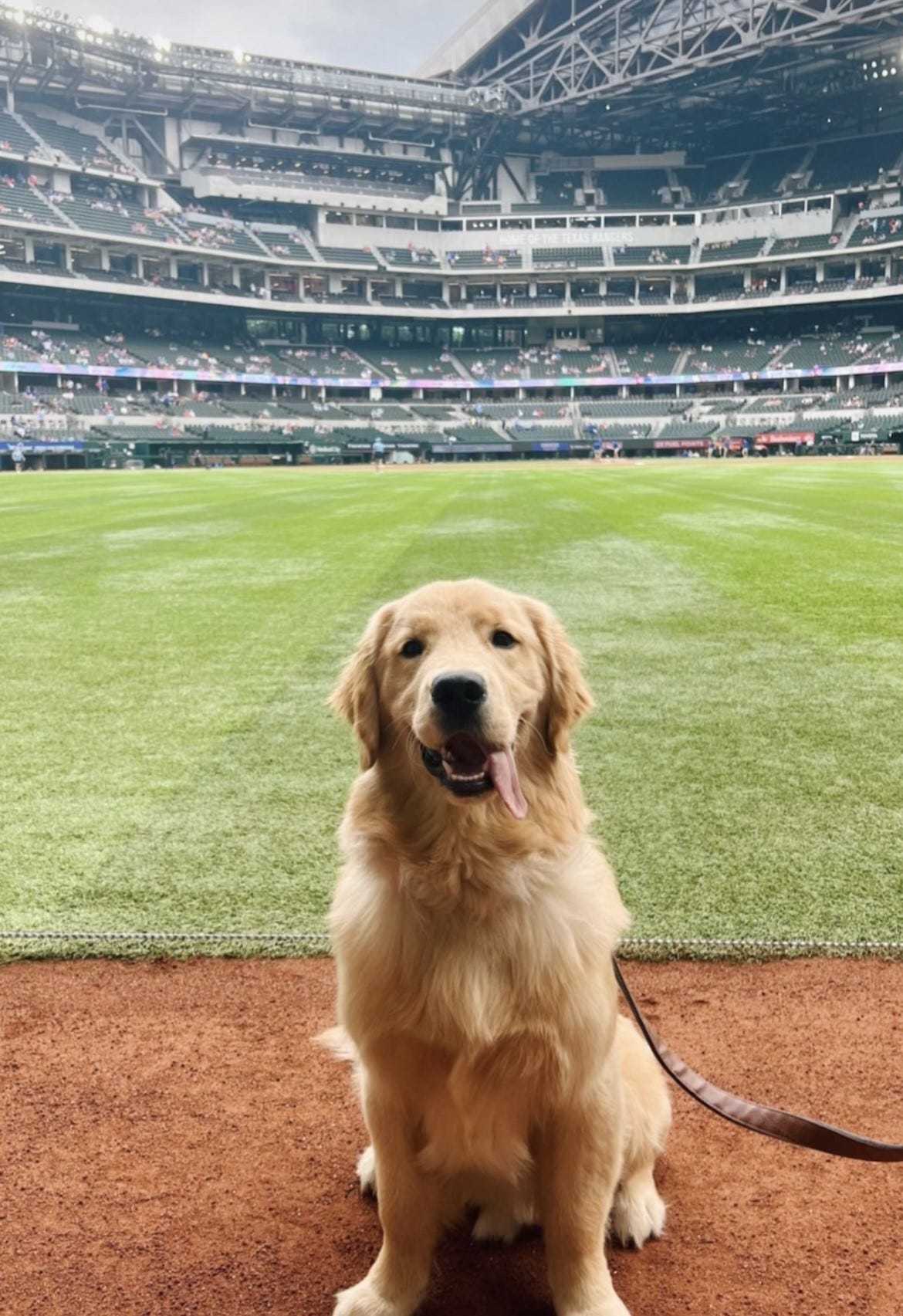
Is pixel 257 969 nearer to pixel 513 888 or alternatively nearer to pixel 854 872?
pixel 513 888

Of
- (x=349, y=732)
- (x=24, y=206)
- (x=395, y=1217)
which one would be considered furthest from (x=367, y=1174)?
(x=24, y=206)

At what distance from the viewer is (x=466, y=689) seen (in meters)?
2.53

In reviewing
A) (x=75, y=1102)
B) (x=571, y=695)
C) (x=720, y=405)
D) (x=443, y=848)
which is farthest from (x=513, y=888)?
(x=720, y=405)

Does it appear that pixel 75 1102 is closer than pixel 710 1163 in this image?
No

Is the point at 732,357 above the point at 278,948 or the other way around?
above

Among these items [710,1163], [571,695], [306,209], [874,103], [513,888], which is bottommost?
[710,1163]

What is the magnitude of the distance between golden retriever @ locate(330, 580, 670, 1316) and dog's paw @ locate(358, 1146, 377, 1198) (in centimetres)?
28

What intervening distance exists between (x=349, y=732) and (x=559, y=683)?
4695 millimetres

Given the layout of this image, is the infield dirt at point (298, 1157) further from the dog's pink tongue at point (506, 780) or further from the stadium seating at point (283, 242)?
the stadium seating at point (283, 242)

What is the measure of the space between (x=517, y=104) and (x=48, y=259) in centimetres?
4336

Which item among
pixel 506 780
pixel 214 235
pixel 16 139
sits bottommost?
pixel 506 780

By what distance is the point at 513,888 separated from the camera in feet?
8.39

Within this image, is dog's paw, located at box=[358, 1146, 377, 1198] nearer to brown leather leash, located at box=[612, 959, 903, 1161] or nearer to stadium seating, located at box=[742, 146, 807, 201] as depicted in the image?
brown leather leash, located at box=[612, 959, 903, 1161]

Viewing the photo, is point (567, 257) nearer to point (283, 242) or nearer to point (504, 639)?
point (283, 242)
